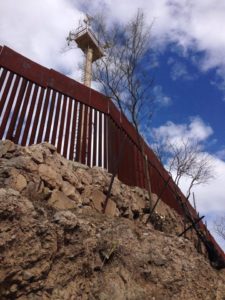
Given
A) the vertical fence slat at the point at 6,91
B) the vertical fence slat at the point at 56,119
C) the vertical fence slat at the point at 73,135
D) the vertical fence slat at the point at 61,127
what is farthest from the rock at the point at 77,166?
the vertical fence slat at the point at 6,91

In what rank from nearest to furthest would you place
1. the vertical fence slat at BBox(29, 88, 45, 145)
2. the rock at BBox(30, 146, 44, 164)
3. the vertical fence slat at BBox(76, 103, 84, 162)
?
the rock at BBox(30, 146, 44, 164) → the vertical fence slat at BBox(29, 88, 45, 145) → the vertical fence slat at BBox(76, 103, 84, 162)

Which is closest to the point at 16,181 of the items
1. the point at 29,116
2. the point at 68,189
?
the point at 68,189

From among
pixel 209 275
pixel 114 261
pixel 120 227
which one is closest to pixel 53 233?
pixel 114 261

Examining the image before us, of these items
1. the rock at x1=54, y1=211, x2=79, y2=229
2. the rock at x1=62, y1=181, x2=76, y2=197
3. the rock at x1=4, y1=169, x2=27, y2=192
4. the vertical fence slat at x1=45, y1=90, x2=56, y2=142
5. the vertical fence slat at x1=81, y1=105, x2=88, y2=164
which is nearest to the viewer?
the rock at x1=54, y1=211, x2=79, y2=229

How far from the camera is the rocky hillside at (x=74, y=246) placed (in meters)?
3.86

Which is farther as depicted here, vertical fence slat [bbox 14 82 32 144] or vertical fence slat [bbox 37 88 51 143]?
vertical fence slat [bbox 37 88 51 143]

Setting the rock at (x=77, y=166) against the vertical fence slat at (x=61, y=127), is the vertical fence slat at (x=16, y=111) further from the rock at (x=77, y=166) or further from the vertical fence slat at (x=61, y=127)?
the rock at (x=77, y=166)

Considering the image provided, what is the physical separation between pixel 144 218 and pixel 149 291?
2.72 metres

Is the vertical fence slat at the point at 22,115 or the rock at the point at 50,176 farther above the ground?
the vertical fence slat at the point at 22,115

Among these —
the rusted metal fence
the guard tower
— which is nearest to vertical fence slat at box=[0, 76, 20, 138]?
the rusted metal fence

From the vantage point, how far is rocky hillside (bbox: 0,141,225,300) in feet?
12.6

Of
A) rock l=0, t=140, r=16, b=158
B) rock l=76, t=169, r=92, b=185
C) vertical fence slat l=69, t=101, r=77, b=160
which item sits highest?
vertical fence slat l=69, t=101, r=77, b=160

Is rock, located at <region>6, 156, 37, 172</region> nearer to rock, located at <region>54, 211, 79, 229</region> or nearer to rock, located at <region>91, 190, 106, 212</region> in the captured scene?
rock, located at <region>54, 211, 79, 229</region>

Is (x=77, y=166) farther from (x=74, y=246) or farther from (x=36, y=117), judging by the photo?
(x=74, y=246)
